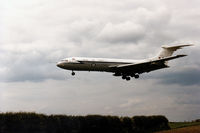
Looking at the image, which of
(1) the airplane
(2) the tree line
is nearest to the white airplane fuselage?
(1) the airplane

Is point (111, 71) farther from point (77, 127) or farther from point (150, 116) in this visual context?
point (77, 127)

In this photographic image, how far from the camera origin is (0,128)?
30.6m

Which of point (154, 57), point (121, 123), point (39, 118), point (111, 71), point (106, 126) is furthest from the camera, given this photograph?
point (154, 57)

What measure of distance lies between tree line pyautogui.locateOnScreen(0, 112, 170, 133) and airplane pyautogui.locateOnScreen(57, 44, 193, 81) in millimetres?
13239

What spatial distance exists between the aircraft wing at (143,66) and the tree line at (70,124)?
13.2 m

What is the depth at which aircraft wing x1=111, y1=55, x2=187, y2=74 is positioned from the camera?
61.2m

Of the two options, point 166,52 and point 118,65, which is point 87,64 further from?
point 166,52

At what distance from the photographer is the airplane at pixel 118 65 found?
56.8 metres

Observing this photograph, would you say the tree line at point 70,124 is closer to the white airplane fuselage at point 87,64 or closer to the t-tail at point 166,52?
the white airplane fuselage at point 87,64

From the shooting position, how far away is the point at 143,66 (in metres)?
62.4

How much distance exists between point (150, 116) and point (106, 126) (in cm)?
1284

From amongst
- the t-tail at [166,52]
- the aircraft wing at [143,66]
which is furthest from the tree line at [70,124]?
the t-tail at [166,52]

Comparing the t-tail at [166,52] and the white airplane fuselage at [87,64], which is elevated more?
the t-tail at [166,52]

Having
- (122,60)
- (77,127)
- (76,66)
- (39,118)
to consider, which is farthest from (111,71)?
(39,118)
